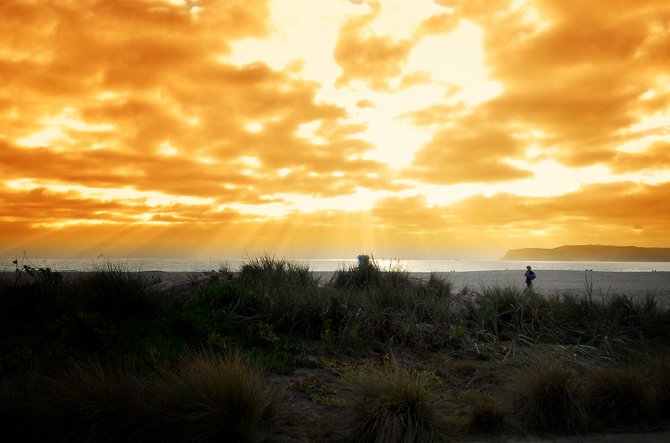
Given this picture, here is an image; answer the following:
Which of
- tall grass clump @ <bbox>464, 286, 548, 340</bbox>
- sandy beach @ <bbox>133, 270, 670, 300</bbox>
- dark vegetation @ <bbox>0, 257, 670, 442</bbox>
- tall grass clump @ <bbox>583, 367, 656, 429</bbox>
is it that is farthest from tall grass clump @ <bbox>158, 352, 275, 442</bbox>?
sandy beach @ <bbox>133, 270, 670, 300</bbox>

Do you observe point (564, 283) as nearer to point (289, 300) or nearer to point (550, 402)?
point (289, 300)

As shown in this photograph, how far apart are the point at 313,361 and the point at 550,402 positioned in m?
4.20

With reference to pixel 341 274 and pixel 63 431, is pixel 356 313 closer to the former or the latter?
pixel 341 274

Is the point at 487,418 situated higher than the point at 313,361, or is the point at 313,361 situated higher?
the point at 313,361

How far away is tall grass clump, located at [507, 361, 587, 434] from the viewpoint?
6758 millimetres

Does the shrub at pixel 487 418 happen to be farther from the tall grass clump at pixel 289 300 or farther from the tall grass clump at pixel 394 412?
the tall grass clump at pixel 289 300

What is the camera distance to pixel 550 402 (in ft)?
22.7

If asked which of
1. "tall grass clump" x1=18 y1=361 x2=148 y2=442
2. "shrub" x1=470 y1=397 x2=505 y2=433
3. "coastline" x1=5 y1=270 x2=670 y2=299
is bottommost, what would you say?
"shrub" x1=470 y1=397 x2=505 y2=433

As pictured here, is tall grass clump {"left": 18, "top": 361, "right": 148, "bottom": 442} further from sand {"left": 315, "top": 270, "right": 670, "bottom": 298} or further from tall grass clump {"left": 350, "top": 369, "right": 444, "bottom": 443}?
sand {"left": 315, "top": 270, "right": 670, "bottom": 298}

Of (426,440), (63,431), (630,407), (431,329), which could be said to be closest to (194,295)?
(431,329)

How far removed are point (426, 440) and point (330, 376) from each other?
320 cm

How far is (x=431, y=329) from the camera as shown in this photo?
11.3m

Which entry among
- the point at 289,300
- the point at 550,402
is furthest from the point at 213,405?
the point at 289,300

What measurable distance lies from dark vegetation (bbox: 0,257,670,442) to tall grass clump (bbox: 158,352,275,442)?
0.06ft
